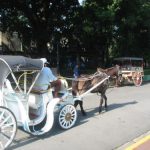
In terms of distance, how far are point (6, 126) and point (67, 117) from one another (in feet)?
7.46

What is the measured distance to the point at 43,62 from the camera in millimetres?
9469

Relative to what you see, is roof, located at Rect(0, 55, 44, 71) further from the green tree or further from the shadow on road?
the green tree

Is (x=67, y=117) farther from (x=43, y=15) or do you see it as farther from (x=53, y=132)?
(x=43, y=15)

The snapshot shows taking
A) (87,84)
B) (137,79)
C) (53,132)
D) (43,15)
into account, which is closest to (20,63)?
(53,132)

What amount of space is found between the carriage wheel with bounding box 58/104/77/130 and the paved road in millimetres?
159

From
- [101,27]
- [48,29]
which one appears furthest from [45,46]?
[101,27]

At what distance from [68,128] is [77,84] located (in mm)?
2399

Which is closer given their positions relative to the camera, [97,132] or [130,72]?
[97,132]

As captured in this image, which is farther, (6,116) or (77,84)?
(77,84)

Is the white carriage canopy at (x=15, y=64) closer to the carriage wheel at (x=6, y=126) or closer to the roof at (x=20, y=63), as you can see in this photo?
the roof at (x=20, y=63)

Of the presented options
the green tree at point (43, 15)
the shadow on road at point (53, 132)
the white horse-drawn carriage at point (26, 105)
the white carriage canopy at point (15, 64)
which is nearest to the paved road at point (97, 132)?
the shadow on road at point (53, 132)

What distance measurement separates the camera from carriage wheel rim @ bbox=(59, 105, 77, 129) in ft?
32.9

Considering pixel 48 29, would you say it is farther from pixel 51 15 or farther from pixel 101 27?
pixel 101 27

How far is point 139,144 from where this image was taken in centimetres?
891
